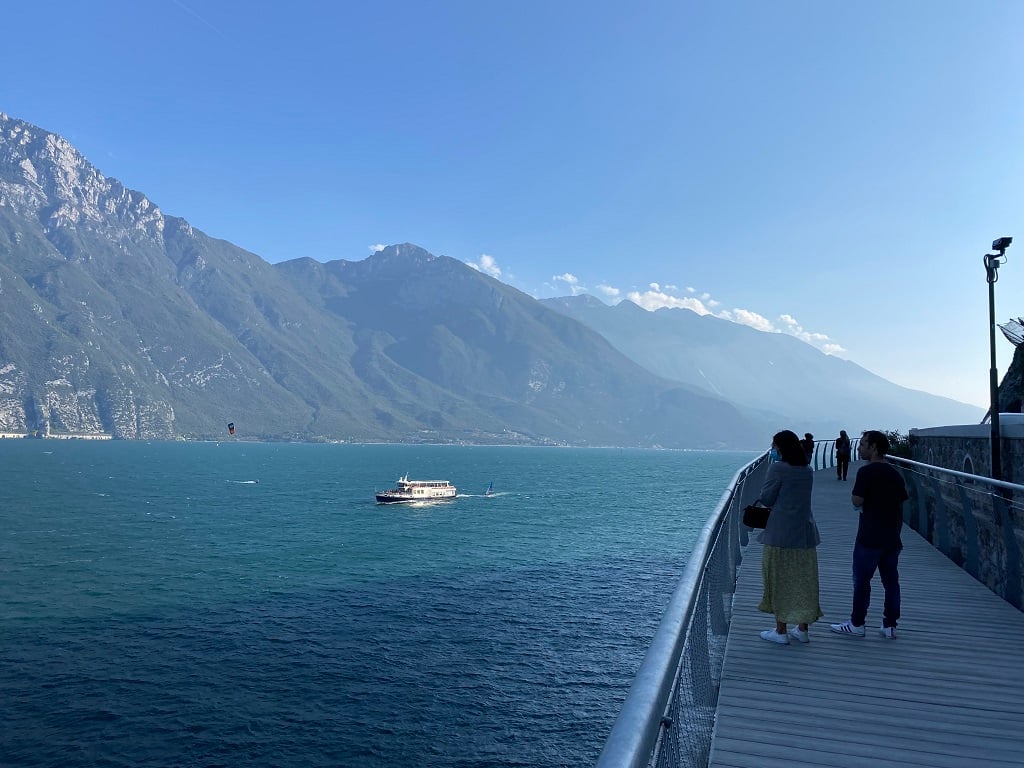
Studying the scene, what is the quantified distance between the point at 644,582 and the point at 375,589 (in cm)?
1514

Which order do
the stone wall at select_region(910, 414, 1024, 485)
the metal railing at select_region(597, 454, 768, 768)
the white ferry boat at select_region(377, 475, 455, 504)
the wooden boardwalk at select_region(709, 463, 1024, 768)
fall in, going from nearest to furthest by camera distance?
the metal railing at select_region(597, 454, 768, 768), the wooden boardwalk at select_region(709, 463, 1024, 768), the stone wall at select_region(910, 414, 1024, 485), the white ferry boat at select_region(377, 475, 455, 504)

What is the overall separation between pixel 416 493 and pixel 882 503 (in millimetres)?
79139

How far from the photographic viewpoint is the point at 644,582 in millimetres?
38500

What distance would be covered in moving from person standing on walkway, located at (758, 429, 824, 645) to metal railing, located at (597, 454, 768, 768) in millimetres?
513

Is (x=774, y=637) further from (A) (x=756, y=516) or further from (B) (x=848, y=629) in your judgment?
(A) (x=756, y=516)

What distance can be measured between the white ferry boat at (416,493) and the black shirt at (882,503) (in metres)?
77.5

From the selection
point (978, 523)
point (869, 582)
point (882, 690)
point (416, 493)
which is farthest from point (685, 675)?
point (416, 493)

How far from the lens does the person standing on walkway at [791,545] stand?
6.24 m

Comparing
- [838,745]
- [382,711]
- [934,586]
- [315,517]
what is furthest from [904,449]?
[315,517]

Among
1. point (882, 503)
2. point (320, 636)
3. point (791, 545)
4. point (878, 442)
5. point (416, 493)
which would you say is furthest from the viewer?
point (416, 493)

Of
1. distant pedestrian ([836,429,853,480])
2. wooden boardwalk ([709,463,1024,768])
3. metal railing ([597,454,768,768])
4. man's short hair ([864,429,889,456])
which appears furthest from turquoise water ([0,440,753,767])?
man's short hair ([864,429,889,456])

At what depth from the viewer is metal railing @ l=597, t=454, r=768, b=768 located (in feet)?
6.36

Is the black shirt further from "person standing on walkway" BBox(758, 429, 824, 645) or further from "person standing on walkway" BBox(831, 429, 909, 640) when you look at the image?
"person standing on walkway" BBox(758, 429, 824, 645)

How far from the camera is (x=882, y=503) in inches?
258
